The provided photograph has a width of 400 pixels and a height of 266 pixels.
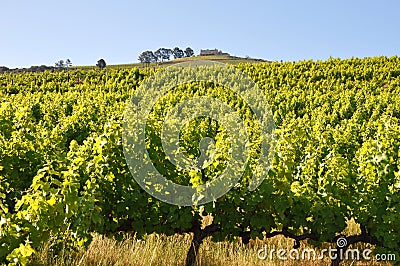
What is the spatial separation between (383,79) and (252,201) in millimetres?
26776

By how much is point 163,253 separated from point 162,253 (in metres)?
0.02

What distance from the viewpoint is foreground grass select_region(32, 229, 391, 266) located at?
17.0 feet

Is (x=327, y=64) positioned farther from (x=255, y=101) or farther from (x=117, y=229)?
(x=117, y=229)

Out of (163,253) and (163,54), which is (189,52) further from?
(163,253)

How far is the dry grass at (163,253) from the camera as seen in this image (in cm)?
519

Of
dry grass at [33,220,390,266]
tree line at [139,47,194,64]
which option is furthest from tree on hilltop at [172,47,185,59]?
dry grass at [33,220,390,266]

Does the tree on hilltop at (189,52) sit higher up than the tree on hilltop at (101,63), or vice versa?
the tree on hilltop at (189,52)

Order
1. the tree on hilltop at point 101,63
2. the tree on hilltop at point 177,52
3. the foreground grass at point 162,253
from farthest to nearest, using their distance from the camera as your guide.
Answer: the tree on hilltop at point 177,52, the tree on hilltop at point 101,63, the foreground grass at point 162,253

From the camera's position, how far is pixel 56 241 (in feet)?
15.5

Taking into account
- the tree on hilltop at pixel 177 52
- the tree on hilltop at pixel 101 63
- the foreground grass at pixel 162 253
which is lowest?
the foreground grass at pixel 162 253

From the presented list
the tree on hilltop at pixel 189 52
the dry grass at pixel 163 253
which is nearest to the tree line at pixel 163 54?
the tree on hilltop at pixel 189 52

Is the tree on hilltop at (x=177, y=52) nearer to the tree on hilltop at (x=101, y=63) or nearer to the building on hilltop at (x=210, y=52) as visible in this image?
the building on hilltop at (x=210, y=52)

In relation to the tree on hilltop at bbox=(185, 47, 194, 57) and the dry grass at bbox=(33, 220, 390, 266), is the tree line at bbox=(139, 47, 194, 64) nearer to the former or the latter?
the tree on hilltop at bbox=(185, 47, 194, 57)

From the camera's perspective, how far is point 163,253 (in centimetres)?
560
